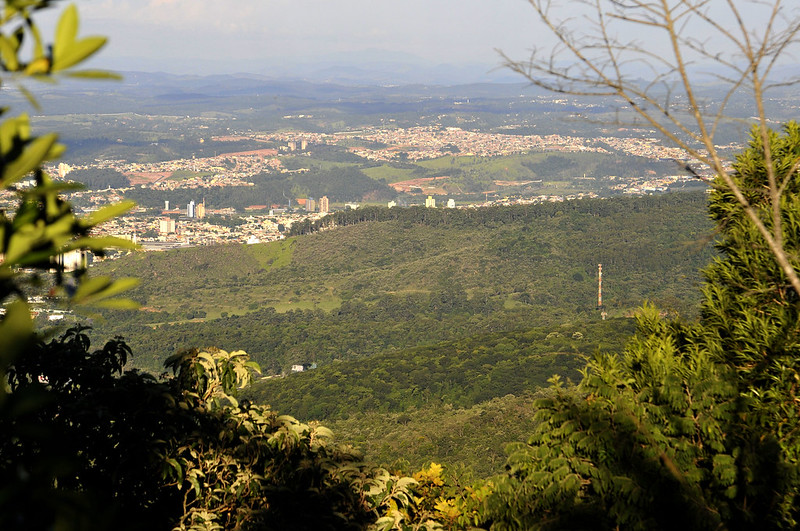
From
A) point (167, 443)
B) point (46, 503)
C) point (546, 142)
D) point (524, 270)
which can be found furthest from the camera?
point (546, 142)

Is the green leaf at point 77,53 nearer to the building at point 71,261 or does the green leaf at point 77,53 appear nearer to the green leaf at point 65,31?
the green leaf at point 65,31

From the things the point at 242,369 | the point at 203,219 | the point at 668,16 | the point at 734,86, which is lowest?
the point at 203,219

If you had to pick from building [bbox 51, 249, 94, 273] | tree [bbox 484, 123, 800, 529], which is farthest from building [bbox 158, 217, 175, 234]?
building [bbox 51, 249, 94, 273]

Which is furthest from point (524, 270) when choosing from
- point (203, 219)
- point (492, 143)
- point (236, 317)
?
point (492, 143)

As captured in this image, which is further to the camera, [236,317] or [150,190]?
[150,190]

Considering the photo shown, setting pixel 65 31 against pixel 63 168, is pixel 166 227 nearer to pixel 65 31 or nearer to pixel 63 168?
pixel 63 168

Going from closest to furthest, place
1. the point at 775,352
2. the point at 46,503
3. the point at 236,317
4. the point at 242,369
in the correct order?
the point at 46,503 < the point at 242,369 < the point at 775,352 < the point at 236,317

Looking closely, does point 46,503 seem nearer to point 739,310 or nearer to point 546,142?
point 739,310

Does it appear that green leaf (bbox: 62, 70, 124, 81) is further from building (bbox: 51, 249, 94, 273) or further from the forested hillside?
the forested hillside
